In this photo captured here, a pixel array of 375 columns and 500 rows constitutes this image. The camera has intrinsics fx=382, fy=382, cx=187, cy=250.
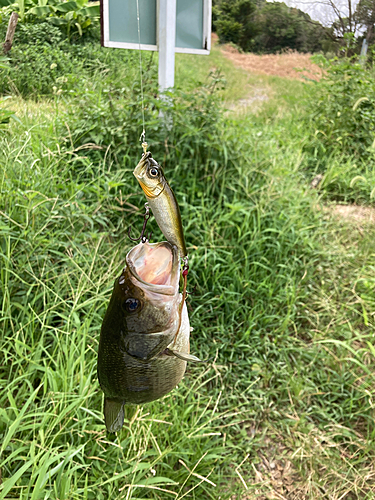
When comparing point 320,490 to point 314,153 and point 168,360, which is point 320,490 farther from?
point 314,153

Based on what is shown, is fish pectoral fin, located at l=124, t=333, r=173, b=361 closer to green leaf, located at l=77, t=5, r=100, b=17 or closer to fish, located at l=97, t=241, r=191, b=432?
fish, located at l=97, t=241, r=191, b=432

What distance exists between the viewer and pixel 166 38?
126 inches

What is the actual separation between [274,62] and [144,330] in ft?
35.3

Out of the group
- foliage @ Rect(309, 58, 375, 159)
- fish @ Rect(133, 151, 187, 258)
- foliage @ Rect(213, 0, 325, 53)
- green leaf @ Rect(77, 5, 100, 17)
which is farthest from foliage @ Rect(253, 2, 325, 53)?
fish @ Rect(133, 151, 187, 258)

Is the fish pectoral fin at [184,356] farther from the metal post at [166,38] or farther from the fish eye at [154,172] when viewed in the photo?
the metal post at [166,38]

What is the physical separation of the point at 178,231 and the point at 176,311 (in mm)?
143

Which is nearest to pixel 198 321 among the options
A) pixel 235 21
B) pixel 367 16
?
pixel 367 16

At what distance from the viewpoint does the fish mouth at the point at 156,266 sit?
25.7 inches

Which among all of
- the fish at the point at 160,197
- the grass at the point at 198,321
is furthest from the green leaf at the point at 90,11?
the fish at the point at 160,197

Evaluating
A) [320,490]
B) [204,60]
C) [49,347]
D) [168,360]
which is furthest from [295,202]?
[204,60]

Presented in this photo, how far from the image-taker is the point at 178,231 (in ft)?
2.15

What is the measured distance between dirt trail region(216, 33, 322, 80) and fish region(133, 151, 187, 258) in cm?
987

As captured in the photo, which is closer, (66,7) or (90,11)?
(66,7)

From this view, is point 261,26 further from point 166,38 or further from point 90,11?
point 166,38
